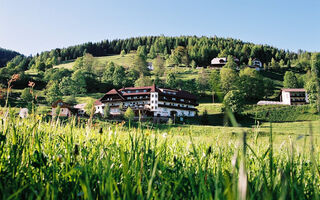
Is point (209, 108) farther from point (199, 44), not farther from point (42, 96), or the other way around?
point (199, 44)

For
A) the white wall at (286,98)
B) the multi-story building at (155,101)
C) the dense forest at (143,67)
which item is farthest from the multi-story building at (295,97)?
the multi-story building at (155,101)

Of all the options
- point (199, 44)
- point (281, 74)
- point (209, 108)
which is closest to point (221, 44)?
point (199, 44)

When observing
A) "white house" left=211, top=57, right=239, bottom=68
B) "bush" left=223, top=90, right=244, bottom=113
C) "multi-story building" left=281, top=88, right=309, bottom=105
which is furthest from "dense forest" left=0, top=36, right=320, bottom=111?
"white house" left=211, top=57, right=239, bottom=68

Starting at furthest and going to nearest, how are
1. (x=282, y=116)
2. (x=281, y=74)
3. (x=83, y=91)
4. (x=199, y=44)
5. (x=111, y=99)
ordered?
(x=199, y=44), (x=281, y=74), (x=83, y=91), (x=111, y=99), (x=282, y=116)

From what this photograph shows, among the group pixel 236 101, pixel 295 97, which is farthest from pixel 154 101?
pixel 295 97

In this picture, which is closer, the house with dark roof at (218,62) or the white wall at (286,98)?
the white wall at (286,98)

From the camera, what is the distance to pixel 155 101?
72.6 metres

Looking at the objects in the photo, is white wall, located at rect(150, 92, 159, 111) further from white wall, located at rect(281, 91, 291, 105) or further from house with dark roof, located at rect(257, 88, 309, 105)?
white wall, located at rect(281, 91, 291, 105)

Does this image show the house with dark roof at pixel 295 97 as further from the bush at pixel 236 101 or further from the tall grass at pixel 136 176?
the tall grass at pixel 136 176

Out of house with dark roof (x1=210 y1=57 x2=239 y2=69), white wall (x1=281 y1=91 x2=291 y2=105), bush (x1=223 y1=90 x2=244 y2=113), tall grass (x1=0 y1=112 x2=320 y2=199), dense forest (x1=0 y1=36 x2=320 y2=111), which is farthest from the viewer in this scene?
house with dark roof (x1=210 y1=57 x2=239 y2=69)

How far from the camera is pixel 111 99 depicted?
72812 millimetres

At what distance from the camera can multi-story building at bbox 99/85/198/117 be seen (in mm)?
72312

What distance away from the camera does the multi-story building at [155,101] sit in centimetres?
7231

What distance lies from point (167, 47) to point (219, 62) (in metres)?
51.8
